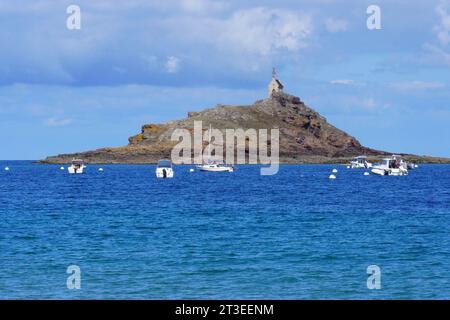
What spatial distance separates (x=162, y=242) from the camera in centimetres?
4431

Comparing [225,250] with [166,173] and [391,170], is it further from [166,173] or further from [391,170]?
[391,170]

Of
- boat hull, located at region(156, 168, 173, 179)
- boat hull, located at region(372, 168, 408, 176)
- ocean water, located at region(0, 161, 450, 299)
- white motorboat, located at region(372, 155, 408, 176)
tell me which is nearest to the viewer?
ocean water, located at region(0, 161, 450, 299)

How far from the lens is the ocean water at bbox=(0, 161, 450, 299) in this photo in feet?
95.0

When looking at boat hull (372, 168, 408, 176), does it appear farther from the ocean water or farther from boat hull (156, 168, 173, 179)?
the ocean water

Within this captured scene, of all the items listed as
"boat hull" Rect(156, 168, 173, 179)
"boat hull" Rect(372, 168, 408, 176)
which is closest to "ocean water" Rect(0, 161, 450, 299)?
"boat hull" Rect(156, 168, 173, 179)

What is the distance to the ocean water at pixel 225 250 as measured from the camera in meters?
29.0

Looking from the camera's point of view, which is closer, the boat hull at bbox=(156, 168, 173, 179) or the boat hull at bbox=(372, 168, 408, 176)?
the boat hull at bbox=(156, 168, 173, 179)

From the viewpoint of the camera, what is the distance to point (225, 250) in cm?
4078

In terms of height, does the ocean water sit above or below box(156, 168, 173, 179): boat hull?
below

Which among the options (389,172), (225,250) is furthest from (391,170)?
(225,250)

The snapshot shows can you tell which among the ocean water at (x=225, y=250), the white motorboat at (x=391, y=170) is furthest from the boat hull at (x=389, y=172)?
the ocean water at (x=225, y=250)
